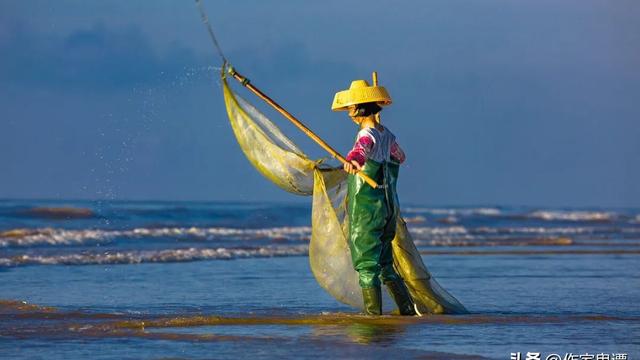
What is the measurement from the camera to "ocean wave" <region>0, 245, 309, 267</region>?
1578cm

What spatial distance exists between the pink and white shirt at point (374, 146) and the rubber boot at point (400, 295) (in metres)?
0.96

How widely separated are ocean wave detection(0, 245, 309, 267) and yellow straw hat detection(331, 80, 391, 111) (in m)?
7.71

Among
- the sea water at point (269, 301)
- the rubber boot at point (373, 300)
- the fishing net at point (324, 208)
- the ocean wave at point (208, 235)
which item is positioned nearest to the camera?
the sea water at point (269, 301)

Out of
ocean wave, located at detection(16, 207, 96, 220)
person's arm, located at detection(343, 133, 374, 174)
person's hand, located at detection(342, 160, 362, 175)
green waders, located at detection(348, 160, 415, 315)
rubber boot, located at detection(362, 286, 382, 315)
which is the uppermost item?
ocean wave, located at detection(16, 207, 96, 220)

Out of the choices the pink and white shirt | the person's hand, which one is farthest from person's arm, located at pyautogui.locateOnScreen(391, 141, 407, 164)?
the person's hand

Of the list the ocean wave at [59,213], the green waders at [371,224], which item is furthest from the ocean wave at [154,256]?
the ocean wave at [59,213]

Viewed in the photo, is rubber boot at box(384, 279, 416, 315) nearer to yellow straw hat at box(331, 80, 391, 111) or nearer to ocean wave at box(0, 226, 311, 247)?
yellow straw hat at box(331, 80, 391, 111)

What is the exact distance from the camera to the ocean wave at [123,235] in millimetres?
20109

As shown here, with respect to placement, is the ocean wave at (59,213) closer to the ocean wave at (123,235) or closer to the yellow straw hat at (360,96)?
the ocean wave at (123,235)

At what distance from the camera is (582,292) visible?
39.2 feet

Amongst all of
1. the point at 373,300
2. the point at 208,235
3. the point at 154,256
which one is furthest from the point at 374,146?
the point at 208,235

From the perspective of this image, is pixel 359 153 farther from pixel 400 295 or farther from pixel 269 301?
pixel 269 301

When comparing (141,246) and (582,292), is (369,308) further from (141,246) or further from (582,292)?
(141,246)

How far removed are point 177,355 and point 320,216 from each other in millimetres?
2507
